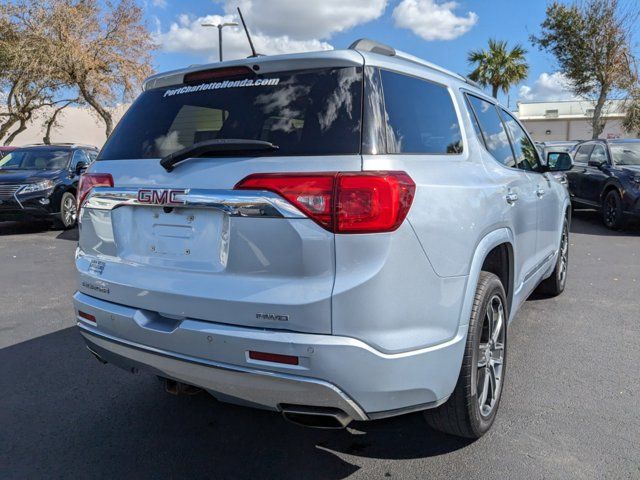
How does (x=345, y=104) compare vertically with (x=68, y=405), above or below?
above

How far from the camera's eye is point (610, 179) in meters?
9.93

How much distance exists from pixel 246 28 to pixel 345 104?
4.49 feet

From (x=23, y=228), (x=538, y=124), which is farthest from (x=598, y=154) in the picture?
(x=538, y=124)

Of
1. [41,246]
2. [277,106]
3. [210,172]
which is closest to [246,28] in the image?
[277,106]

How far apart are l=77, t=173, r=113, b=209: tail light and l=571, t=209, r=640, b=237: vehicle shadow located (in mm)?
9155

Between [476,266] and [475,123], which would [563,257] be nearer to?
[475,123]

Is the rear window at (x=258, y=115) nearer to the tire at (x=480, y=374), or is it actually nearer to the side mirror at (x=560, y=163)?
the tire at (x=480, y=374)

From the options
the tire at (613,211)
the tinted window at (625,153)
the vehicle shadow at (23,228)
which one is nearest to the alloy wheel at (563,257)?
the tire at (613,211)

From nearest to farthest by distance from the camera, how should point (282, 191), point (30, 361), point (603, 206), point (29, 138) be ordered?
1. point (282, 191)
2. point (30, 361)
3. point (603, 206)
4. point (29, 138)

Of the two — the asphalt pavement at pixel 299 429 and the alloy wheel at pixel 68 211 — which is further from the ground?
the alloy wheel at pixel 68 211

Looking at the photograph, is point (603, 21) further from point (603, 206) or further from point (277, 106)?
point (277, 106)

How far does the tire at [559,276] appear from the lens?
5414 mm

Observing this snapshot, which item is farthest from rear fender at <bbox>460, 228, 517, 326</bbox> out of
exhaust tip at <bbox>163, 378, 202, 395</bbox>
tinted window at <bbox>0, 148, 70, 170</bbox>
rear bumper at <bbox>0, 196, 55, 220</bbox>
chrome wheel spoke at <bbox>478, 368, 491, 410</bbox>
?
tinted window at <bbox>0, 148, 70, 170</bbox>

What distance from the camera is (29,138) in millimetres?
39219
